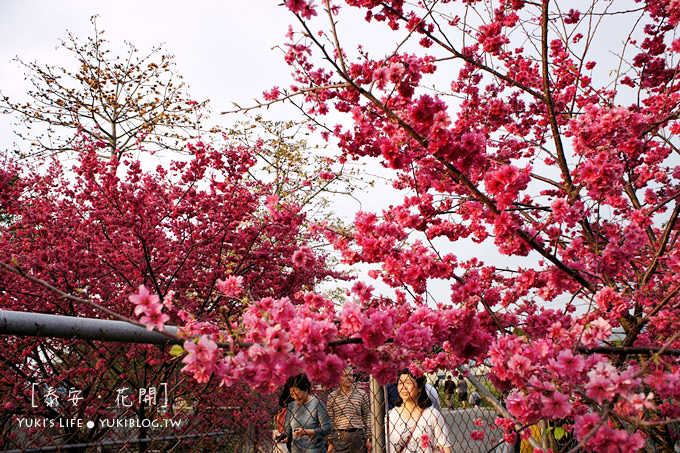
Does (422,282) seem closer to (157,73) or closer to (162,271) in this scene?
(162,271)

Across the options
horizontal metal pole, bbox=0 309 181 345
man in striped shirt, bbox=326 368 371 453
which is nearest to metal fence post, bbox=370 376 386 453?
horizontal metal pole, bbox=0 309 181 345

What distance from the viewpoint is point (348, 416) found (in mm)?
4559

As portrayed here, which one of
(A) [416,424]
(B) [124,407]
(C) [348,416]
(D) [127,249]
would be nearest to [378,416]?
(A) [416,424]

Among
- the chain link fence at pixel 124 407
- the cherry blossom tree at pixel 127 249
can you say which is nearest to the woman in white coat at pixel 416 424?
the chain link fence at pixel 124 407

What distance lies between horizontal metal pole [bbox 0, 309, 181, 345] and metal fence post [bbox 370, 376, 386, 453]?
1.27 metres

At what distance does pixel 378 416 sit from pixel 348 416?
2.25m

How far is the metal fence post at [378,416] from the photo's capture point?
248cm

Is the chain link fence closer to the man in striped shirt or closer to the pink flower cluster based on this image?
the man in striped shirt

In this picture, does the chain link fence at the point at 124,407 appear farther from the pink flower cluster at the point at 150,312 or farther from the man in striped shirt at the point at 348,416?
the pink flower cluster at the point at 150,312

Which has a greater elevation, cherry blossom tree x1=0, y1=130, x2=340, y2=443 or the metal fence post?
cherry blossom tree x1=0, y1=130, x2=340, y2=443

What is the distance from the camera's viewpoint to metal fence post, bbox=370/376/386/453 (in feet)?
8.13

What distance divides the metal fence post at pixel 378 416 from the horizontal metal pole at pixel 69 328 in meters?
1.27

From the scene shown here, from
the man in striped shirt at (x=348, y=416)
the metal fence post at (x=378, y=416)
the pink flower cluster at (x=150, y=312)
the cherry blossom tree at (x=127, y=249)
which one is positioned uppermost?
the cherry blossom tree at (x=127, y=249)

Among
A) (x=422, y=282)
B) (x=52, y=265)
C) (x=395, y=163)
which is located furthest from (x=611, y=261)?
(x=52, y=265)
